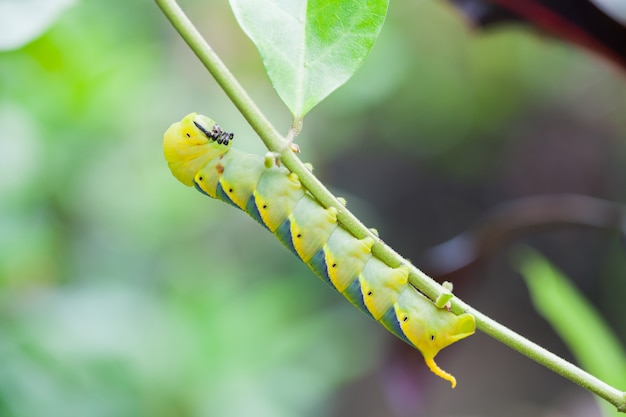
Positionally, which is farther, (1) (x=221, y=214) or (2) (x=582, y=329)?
(1) (x=221, y=214)

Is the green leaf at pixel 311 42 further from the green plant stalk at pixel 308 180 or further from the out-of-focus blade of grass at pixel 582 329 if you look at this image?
the out-of-focus blade of grass at pixel 582 329

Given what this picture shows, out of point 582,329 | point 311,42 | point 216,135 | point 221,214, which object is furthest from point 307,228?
point 221,214

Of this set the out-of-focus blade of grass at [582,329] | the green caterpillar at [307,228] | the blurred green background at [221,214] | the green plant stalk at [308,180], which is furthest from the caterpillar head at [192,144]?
the out-of-focus blade of grass at [582,329]

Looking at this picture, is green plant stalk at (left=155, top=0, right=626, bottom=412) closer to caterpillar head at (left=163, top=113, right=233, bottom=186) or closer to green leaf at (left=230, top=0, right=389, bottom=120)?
green leaf at (left=230, top=0, right=389, bottom=120)

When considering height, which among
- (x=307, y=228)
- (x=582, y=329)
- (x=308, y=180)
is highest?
(x=308, y=180)

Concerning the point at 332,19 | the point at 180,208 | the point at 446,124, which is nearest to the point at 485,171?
the point at 446,124

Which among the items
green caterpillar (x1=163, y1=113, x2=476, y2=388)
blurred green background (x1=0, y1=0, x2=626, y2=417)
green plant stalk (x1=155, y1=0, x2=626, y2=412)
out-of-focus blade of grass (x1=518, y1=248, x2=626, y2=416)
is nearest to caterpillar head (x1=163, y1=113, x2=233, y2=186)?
green caterpillar (x1=163, y1=113, x2=476, y2=388)

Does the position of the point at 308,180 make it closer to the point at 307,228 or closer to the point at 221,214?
the point at 307,228
